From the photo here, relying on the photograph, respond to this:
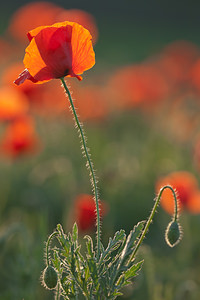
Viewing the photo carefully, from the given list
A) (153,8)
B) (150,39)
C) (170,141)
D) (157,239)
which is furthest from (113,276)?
(153,8)

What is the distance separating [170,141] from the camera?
6887 mm

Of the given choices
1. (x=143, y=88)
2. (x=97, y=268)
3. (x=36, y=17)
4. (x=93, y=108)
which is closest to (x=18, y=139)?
(x=93, y=108)

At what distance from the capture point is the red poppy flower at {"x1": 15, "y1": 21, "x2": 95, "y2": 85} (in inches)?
75.0

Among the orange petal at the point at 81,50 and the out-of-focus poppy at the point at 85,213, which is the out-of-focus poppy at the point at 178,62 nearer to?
the out-of-focus poppy at the point at 85,213

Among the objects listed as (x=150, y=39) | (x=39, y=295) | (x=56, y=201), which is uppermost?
(x=150, y=39)

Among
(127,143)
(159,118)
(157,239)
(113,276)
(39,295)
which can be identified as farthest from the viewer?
(159,118)

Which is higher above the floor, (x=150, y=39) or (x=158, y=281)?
(x=150, y=39)

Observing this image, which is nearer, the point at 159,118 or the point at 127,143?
the point at 127,143

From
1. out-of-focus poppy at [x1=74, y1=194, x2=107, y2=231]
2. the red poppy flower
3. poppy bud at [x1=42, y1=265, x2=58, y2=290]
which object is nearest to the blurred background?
out-of-focus poppy at [x1=74, y1=194, x2=107, y2=231]

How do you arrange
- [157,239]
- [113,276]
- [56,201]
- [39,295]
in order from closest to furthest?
[113,276]
[39,295]
[157,239]
[56,201]

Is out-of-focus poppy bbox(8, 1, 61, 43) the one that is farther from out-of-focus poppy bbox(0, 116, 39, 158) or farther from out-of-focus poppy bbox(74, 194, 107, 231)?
out-of-focus poppy bbox(74, 194, 107, 231)

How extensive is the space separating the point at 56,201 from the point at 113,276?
3.11m

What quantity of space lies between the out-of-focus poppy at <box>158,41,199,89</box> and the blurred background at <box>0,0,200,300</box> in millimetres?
18

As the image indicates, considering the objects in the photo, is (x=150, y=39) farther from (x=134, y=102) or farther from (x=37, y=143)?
(x=37, y=143)
